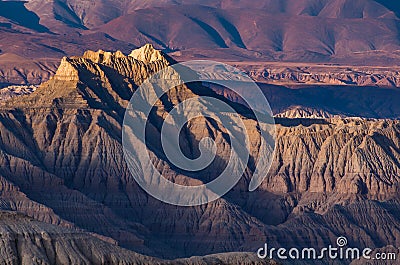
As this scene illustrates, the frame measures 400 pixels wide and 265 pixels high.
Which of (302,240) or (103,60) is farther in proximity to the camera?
(103,60)

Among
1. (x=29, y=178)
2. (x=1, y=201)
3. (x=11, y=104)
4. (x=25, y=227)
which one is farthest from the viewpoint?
(x=11, y=104)

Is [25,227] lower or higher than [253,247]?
higher

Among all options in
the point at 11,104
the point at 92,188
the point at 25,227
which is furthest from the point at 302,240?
the point at 25,227

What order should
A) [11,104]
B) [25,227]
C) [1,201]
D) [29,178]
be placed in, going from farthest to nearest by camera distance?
[11,104] → [29,178] → [1,201] → [25,227]

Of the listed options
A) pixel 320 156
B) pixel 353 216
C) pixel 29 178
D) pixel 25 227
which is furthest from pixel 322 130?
pixel 25 227

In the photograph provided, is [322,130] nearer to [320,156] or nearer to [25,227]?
[320,156]

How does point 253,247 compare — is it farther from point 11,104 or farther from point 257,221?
point 11,104
